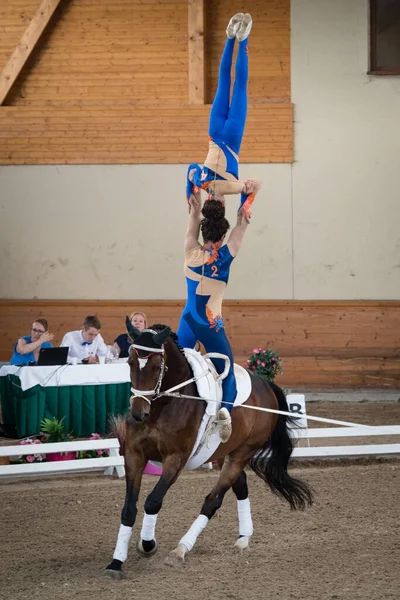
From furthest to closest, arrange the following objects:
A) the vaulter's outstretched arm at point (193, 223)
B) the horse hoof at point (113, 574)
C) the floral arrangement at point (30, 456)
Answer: the floral arrangement at point (30, 456) → the vaulter's outstretched arm at point (193, 223) → the horse hoof at point (113, 574)

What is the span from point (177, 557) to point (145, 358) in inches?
44.2

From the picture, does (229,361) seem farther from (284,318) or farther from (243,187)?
(284,318)

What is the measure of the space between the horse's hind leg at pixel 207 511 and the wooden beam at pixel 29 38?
779cm

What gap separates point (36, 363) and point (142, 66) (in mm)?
5202

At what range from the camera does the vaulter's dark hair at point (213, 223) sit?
15.6ft

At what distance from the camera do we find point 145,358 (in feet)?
14.0

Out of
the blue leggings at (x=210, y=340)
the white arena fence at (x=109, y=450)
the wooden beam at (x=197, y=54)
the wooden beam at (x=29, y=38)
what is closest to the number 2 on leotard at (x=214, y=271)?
the blue leggings at (x=210, y=340)

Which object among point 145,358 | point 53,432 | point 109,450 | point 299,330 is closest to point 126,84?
point 299,330

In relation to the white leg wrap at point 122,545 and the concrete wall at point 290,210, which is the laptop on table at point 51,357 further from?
the concrete wall at point 290,210

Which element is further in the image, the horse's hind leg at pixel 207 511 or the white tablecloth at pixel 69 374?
the white tablecloth at pixel 69 374

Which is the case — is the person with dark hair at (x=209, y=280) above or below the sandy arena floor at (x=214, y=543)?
above

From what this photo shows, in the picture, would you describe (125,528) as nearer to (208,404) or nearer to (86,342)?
(208,404)

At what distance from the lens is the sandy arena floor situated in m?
4.27

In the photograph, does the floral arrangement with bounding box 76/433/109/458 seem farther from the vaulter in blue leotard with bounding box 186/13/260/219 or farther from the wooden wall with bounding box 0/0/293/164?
the wooden wall with bounding box 0/0/293/164
